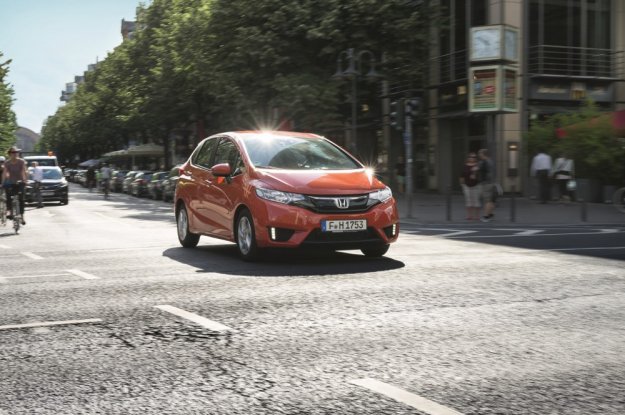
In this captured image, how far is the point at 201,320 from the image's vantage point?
18.6 feet

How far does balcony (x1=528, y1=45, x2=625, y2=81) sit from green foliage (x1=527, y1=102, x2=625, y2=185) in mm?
4489

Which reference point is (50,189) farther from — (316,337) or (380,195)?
(316,337)

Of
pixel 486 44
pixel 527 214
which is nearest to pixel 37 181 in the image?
pixel 486 44

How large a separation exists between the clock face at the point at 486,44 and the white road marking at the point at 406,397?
25389 mm

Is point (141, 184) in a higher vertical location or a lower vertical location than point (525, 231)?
higher

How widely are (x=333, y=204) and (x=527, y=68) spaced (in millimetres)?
23374

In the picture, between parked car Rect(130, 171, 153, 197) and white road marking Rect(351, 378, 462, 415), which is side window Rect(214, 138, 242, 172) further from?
parked car Rect(130, 171, 153, 197)

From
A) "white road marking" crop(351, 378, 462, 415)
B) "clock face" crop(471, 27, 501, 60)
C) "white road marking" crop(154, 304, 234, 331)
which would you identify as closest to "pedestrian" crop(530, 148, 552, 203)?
"clock face" crop(471, 27, 501, 60)

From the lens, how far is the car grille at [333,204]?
9.02 m

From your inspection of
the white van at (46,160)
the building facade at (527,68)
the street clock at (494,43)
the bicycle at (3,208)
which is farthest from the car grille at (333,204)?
the white van at (46,160)

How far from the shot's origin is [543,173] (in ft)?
86.0

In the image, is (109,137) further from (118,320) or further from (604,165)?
(118,320)

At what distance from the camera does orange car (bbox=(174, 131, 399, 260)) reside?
29.6 ft

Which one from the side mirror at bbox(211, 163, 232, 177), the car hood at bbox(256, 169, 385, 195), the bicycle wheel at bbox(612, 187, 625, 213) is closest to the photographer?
the car hood at bbox(256, 169, 385, 195)
